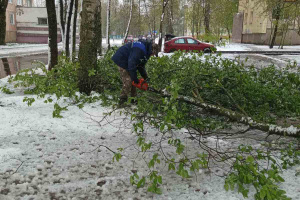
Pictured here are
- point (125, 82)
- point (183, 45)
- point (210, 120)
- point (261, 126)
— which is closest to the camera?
point (261, 126)

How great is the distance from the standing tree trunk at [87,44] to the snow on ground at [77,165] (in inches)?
54.3

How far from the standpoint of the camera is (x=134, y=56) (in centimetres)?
476

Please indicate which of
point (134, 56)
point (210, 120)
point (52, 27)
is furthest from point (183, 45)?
point (210, 120)

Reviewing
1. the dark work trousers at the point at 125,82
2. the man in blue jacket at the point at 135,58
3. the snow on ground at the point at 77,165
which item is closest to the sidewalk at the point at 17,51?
the dark work trousers at the point at 125,82

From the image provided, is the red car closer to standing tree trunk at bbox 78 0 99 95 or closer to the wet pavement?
the wet pavement

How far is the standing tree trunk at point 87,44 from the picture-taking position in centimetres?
591

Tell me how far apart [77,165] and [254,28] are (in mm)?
37084

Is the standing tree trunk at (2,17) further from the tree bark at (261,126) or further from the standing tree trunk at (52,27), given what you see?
the tree bark at (261,126)

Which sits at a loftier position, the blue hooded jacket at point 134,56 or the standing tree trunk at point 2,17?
the standing tree trunk at point 2,17

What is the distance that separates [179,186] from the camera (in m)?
2.95

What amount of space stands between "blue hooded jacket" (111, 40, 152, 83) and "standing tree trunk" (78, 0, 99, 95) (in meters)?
1.04

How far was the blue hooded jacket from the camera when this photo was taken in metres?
4.75

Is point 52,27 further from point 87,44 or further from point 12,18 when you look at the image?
point 12,18

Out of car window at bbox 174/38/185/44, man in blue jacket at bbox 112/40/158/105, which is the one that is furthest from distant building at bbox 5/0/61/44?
man in blue jacket at bbox 112/40/158/105
